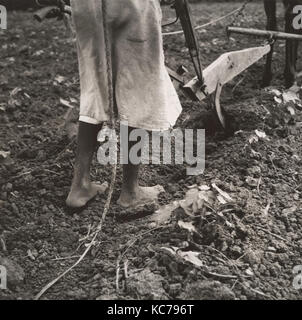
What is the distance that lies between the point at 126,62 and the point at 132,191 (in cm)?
67

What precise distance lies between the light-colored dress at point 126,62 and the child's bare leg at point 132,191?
0.28m

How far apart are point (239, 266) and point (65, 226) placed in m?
0.84

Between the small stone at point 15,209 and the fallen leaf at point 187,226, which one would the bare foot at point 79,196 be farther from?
the fallen leaf at point 187,226

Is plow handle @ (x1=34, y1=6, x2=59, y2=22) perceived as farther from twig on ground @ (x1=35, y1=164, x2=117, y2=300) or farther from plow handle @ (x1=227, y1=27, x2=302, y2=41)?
plow handle @ (x1=227, y1=27, x2=302, y2=41)

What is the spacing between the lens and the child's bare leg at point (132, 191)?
2.40m

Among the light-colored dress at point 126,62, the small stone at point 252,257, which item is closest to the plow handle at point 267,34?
the light-colored dress at point 126,62

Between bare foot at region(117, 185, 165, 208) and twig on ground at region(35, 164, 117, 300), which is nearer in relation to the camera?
twig on ground at region(35, 164, 117, 300)

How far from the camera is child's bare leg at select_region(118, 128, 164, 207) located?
240 centimetres

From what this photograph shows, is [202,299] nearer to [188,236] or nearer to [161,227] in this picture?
[188,236]

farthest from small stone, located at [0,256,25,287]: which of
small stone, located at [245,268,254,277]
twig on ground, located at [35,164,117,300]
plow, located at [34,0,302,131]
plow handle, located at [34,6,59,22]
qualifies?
plow, located at [34,0,302,131]

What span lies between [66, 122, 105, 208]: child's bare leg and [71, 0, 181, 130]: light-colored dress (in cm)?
11
